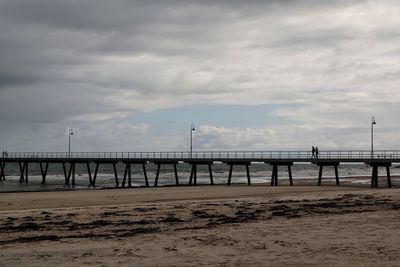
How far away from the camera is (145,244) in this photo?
10797mm

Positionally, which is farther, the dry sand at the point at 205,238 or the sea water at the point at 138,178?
the sea water at the point at 138,178

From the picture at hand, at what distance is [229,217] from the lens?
51.9 feet

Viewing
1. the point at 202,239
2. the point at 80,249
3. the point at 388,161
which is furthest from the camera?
the point at 388,161

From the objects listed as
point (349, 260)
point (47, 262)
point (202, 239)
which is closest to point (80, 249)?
point (47, 262)

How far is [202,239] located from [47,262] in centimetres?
351

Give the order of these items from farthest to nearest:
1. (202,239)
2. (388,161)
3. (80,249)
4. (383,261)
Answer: (388,161) → (202,239) → (80,249) → (383,261)

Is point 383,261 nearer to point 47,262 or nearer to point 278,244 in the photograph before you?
point 278,244

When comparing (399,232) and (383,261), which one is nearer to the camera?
(383,261)

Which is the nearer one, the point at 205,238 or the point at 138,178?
the point at 205,238

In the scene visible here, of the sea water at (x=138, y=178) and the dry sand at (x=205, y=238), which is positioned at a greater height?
the dry sand at (x=205, y=238)

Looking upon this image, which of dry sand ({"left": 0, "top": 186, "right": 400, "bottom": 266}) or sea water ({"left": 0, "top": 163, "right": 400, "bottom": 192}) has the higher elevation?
dry sand ({"left": 0, "top": 186, "right": 400, "bottom": 266})

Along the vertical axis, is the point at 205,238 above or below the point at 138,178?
above

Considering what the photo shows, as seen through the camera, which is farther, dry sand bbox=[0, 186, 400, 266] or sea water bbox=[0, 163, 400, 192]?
sea water bbox=[0, 163, 400, 192]

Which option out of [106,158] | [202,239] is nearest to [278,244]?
[202,239]
